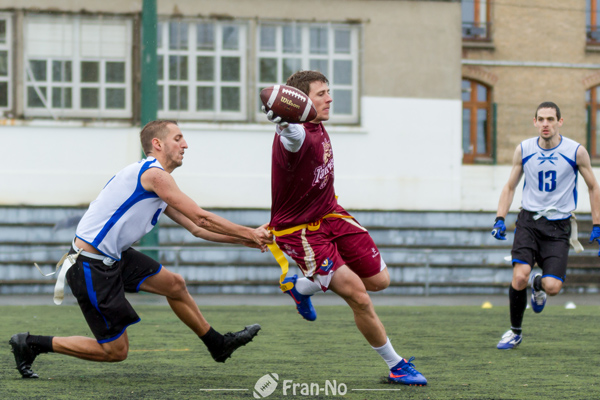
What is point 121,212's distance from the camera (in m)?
5.82

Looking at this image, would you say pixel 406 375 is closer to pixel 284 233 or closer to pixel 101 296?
pixel 284 233

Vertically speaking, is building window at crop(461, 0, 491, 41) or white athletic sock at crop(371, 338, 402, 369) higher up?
building window at crop(461, 0, 491, 41)

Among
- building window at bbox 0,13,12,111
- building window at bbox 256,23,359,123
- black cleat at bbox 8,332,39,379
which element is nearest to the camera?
black cleat at bbox 8,332,39,379

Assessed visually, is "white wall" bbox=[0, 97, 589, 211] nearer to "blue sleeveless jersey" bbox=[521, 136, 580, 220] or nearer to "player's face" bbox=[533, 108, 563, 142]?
"blue sleeveless jersey" bbox=[521, 136, 580, 220]

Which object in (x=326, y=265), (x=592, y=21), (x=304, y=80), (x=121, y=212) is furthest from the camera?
(x=592, y=21)

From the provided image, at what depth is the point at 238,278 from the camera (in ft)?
54.7

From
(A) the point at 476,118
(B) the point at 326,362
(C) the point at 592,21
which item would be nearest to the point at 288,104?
(B) the point at 326,362

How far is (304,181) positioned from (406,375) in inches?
56.1

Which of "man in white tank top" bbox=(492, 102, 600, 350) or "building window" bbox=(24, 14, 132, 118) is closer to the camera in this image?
"man in white tank top" bbox=(492, 102, 600, 350)

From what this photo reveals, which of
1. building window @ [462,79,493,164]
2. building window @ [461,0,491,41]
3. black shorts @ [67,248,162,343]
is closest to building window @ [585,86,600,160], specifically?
building window @ [462,79,493,164]

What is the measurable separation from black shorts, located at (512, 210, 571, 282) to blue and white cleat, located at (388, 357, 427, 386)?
2635 millimetres

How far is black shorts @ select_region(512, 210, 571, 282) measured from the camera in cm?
823

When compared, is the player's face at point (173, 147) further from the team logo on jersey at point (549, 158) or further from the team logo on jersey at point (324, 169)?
the team logo on jersey at point (549, 158)

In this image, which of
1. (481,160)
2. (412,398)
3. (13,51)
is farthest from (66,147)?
(412,398)
